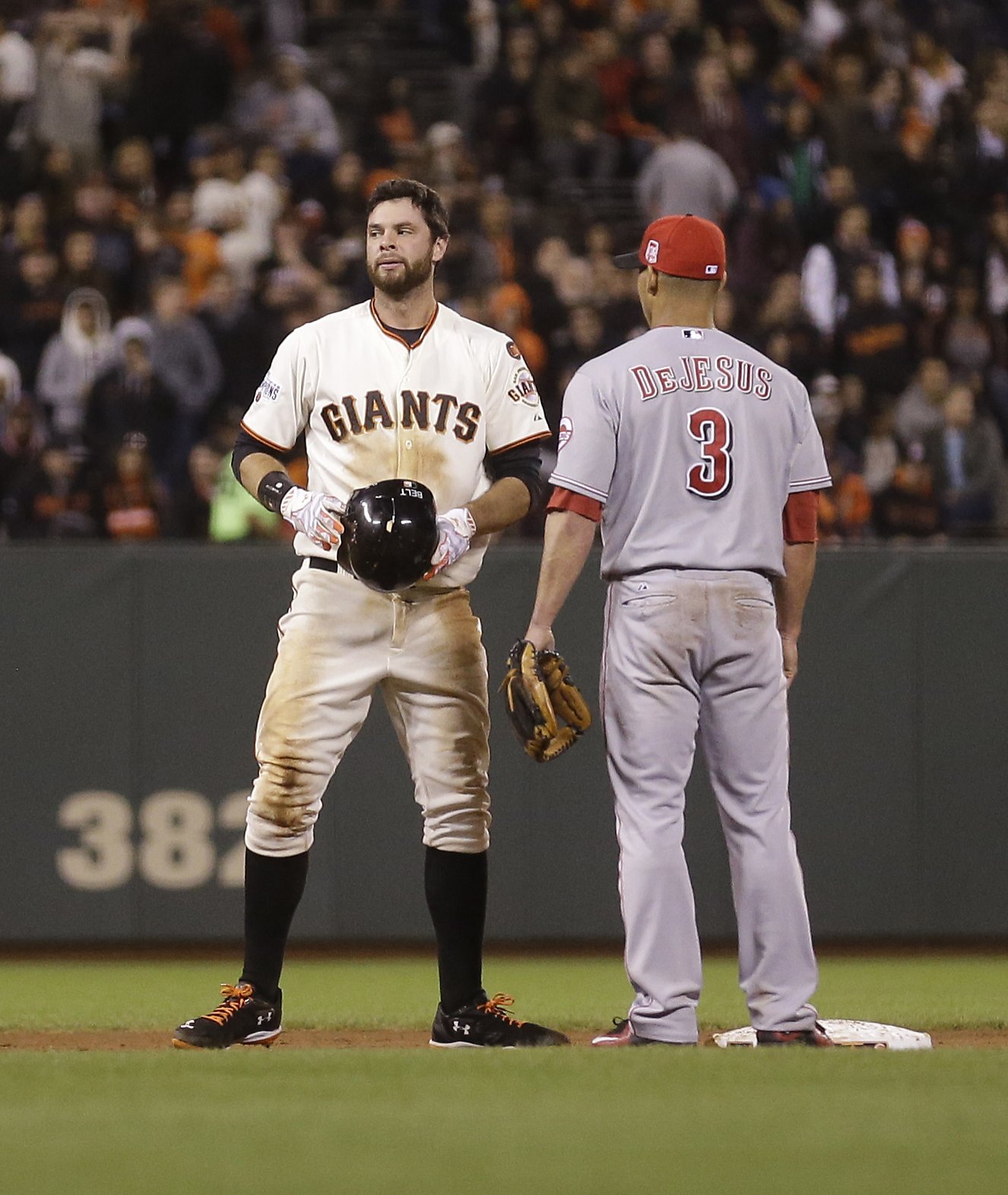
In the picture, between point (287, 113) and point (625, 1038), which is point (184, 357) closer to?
point (287, 113)

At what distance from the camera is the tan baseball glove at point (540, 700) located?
5.16 m

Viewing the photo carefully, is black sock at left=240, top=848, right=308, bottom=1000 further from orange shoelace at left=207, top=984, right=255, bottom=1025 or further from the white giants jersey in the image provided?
the white giants jersey

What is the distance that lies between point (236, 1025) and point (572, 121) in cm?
1052

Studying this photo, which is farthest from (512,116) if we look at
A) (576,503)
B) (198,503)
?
(576,503)

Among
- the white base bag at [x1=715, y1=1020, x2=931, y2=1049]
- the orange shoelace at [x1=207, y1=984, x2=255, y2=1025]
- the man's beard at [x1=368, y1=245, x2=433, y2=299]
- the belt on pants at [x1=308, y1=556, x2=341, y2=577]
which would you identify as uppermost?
the man's beard at [x1=368, y1=245, x2=433, y2=299]

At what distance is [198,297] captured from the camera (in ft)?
39.9

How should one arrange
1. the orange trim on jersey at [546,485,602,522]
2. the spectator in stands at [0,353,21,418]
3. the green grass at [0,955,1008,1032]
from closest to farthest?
the orange trim on jersey at [546,485,602,522] → the green grass at [0,955,1008,1032] → the spectator in stands at [0,353,21,418]

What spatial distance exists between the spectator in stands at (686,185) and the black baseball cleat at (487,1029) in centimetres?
865

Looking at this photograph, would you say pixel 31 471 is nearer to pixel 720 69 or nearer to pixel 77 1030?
pixel 77 1030

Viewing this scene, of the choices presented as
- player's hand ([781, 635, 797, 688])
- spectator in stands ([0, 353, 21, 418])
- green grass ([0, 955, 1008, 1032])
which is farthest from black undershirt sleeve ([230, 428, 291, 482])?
spectator in stands ([0, 353, 21, 418])

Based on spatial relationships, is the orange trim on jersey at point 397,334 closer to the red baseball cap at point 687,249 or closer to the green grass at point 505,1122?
the red baseball cap at point 687,249

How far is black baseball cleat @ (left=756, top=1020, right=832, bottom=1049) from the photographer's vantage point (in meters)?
5.12

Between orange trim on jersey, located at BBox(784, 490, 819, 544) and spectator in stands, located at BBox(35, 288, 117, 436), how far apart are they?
21.9 feet

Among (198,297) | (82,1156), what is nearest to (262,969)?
(82,1156)
